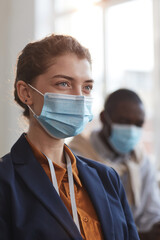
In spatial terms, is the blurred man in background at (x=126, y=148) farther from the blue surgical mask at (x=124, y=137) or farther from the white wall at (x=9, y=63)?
the white wall at (x=9, y=63)

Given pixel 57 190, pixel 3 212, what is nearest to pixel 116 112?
pixel 57 190

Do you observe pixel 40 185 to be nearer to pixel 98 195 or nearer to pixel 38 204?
pixel 38 204

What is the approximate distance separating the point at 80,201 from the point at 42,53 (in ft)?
1.79

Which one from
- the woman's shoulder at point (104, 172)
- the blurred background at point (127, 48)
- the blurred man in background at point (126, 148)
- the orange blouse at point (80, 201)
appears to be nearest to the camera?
the orange blouse at point (80, 201)

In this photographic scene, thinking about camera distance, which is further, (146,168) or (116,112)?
(146,168)

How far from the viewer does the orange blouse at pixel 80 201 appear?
1166mm

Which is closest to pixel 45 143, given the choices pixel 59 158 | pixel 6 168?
pixel 59 158

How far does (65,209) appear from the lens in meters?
1.10

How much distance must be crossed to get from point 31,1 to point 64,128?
62cm

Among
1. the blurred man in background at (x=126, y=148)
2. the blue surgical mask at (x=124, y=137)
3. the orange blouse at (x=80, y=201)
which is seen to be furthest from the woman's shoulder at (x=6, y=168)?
the blue surgical mask at (x=124, y=137)

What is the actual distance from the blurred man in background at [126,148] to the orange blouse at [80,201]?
Answer: 121 cm

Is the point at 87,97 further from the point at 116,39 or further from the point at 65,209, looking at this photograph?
the point at 116,39

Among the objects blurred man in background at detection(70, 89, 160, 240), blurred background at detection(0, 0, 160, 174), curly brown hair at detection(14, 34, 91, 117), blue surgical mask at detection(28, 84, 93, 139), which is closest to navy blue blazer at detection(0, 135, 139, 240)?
blue surgical mask at detection(28, 84, 93, 139)

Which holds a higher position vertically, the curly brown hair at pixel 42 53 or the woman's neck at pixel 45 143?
the curly brown hair at pixel 42 53
